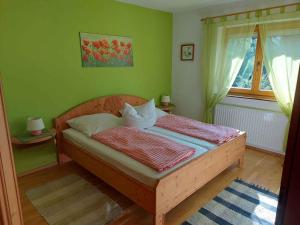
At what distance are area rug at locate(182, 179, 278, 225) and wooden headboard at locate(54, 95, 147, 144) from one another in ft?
Answer: 6.79

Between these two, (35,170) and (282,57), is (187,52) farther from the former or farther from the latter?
(35,170)

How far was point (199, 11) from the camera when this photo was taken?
150 inches

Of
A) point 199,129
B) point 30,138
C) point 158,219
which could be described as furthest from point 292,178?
point 30,138

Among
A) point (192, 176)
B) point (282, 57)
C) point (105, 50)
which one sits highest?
point (105, 50)

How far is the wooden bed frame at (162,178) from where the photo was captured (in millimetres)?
1826

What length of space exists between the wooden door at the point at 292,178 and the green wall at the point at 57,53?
2.81 meters

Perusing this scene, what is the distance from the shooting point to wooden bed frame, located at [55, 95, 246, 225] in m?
1.83

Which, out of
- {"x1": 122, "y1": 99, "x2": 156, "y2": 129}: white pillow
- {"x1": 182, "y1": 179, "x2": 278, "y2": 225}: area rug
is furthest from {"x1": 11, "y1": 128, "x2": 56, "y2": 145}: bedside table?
{"x1": 182, "y1": 179, "x2": 278, "y2": 225}: area rug

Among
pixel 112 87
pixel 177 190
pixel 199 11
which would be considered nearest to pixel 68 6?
pixel 112 87

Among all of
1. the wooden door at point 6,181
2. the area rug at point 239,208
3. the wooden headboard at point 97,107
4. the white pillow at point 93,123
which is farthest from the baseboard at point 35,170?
the wooden door at point 6,181

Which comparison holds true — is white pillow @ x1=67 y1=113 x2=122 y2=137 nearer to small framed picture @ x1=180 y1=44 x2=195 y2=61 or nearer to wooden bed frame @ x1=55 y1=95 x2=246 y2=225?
wooden bed frame @ x1=55 y1=95 x2=246 y2=225

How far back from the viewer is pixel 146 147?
7.50ft

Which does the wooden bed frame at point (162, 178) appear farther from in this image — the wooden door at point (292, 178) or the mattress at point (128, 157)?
the wooden door at point (292, 178)

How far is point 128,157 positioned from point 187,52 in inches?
109
